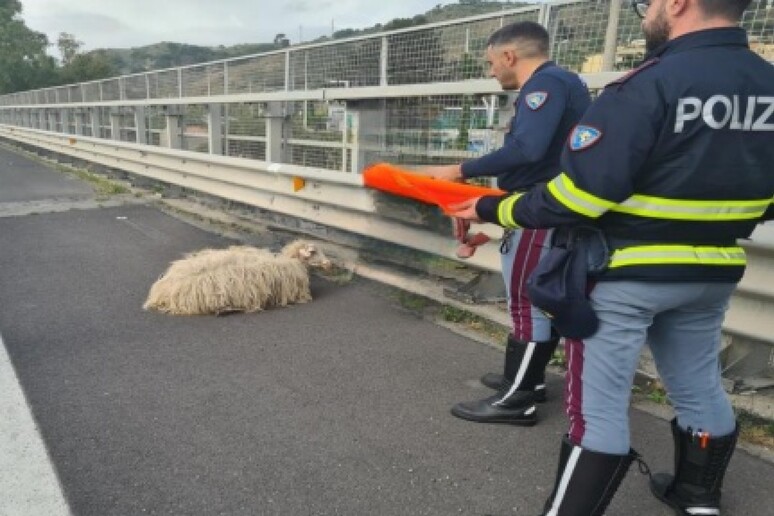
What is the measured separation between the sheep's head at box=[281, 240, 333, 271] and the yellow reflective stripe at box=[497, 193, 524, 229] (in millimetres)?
3166

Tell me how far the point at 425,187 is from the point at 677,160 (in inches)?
84.6

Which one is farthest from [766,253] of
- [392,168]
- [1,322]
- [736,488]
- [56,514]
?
[1,322]

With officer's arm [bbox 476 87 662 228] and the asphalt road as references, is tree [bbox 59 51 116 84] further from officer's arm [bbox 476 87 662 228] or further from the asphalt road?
officer's arm [bbox 476 87 662 228]

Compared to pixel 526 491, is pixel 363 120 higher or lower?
higher

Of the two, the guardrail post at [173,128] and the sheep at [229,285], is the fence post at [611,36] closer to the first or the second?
the sheep at [229,285]

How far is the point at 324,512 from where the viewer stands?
237cm

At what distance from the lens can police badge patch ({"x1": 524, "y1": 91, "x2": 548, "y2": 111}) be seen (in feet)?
8.90

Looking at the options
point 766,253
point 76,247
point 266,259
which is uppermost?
point 766,253

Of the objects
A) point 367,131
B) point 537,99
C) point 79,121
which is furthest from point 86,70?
point 537,99

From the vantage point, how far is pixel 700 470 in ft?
7.86

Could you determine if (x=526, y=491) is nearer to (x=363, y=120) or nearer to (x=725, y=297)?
(x=725, y=297)

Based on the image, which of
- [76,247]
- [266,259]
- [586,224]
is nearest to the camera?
[586,224]

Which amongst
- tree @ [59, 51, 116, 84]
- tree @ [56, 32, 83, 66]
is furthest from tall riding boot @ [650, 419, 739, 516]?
tree @ [56, 32, 83, 66]

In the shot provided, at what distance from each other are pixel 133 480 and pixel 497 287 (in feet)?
9.35
